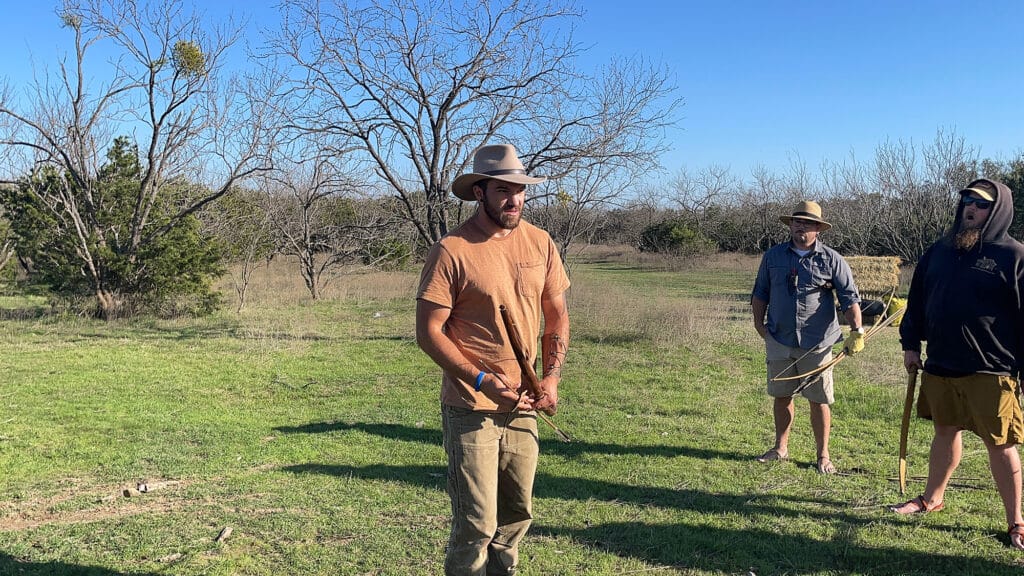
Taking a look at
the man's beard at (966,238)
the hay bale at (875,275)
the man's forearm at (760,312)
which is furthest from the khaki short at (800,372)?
the hay bale at (875,275)

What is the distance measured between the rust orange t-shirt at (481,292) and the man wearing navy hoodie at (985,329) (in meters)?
2.48

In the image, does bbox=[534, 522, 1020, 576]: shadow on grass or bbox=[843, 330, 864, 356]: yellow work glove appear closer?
bbox=[534, 522, 1020, 576]: shadow on grass

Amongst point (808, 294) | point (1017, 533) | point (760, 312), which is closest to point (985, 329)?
point (1017, 533)

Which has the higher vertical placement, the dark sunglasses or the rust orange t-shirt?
the dark sunglasses

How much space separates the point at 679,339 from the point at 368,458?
7011 mm

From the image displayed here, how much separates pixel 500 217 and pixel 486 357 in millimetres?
598

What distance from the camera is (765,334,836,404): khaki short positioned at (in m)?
5.21

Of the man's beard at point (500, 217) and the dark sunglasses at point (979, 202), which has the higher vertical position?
the dark sunglasses at point (979, 202)

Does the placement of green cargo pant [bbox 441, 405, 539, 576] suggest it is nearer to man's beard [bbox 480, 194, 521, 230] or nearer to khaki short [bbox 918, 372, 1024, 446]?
man's beard [bbox 480, 194, 521, 230]

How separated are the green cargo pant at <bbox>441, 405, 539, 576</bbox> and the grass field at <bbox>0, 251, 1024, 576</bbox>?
2.75 ft

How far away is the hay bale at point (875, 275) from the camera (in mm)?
16984

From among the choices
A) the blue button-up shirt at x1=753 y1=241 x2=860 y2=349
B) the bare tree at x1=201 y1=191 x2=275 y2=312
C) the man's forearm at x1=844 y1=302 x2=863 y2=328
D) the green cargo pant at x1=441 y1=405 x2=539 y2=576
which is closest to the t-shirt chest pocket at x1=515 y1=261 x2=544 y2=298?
the green cargo pant at x1=441 y1=405 x2=539 y2=576

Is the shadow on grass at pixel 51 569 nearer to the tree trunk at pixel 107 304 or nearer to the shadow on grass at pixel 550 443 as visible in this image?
the shadow on grass at pixel 550 443

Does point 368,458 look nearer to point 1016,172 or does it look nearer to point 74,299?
point 74,299
